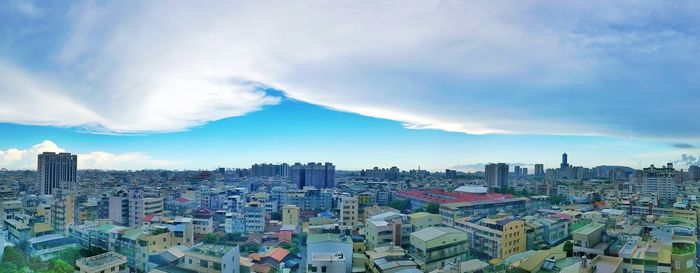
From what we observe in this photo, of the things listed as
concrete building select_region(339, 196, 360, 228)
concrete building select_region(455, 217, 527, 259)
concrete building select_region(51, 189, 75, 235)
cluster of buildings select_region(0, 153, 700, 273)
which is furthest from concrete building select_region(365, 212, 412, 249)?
concrete building select_region(51, 189, 75, 235)

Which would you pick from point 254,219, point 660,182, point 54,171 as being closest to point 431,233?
point 254,219

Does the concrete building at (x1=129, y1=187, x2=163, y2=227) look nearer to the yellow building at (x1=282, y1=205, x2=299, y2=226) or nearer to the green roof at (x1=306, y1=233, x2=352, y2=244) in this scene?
the yellow building at (x1=282, y1=205, x2=299, y2=226)

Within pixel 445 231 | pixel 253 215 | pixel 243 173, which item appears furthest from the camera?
pixel 243 173

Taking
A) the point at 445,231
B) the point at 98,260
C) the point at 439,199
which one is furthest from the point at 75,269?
the point at 439,199

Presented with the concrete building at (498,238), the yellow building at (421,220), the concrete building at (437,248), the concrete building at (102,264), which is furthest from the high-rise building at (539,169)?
the concrete building at (102,264)

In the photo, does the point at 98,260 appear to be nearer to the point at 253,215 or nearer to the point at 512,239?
the point at 253,215

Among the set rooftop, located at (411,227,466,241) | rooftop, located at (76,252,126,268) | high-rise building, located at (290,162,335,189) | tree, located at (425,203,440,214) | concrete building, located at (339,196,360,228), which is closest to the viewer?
rooftop, located at (76,252,126,268)
